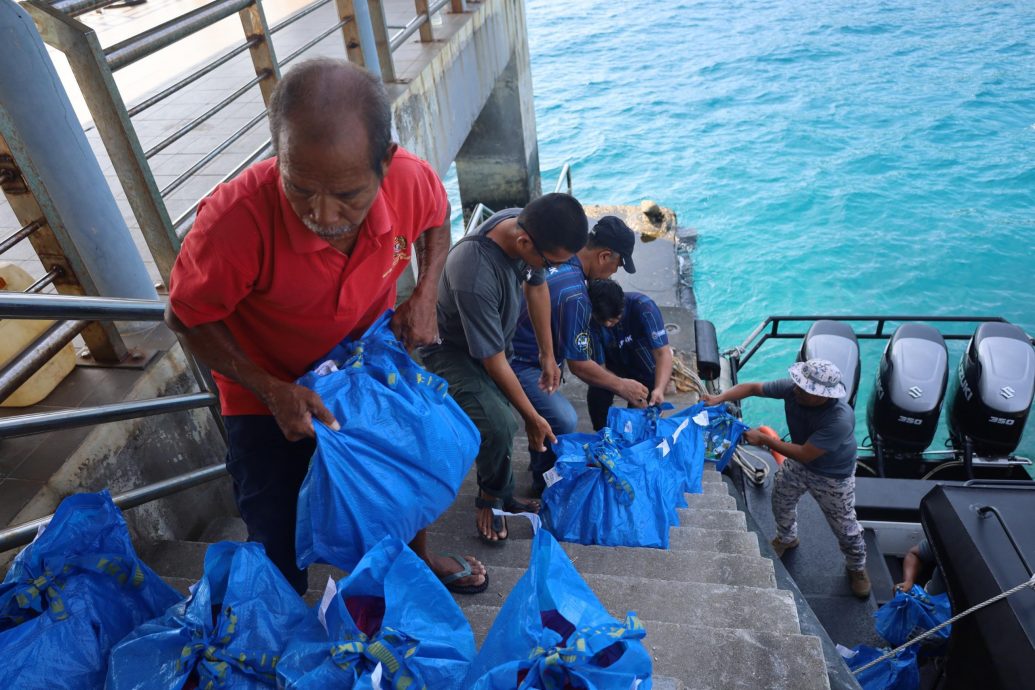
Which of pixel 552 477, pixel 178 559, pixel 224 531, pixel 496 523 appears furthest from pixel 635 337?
pixel 178 559

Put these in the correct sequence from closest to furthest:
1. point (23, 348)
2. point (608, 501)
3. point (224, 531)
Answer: point (23, 348) → point (224, 531) → point (608, 501)

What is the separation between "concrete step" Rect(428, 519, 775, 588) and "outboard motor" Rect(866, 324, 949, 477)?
3.59 metres

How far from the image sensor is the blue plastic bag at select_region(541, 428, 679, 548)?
10.6 ft

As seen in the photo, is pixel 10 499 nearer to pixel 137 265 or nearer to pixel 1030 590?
pixel 137 265

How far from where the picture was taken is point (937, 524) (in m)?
4.02

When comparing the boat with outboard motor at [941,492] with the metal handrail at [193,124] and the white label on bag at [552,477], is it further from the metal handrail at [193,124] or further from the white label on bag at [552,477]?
the metal handrail at [193,124]

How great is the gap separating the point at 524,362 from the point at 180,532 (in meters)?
1.84

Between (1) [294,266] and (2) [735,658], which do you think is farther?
(2) [735,658]

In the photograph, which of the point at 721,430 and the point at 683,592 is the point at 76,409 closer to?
the point at 683,592

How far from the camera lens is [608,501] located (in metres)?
3.29

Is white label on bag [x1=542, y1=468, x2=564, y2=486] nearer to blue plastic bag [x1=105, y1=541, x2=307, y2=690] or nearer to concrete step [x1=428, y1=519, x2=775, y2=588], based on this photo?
concrete step [x1=428, y1=519, x2=775, y2=588]

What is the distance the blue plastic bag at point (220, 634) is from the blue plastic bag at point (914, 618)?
3.77 metres

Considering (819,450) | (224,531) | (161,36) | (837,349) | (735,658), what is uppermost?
(161,36)

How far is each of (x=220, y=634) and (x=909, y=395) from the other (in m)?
6.03
